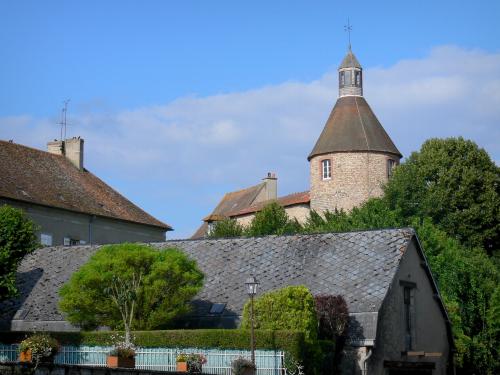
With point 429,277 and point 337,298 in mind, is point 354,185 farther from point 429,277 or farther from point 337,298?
point 337,298

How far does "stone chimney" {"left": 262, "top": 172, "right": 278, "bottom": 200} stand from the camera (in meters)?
89.8

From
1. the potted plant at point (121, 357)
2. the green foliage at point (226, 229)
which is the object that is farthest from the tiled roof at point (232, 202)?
the potted plant at point (121, 357)

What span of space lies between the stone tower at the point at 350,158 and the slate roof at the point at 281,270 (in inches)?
1479

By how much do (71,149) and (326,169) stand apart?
68.0 ft

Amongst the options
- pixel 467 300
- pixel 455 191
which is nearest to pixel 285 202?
pixel 455 191

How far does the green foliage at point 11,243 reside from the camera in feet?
102

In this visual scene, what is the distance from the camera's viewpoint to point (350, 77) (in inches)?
3086

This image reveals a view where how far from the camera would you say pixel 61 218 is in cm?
5584

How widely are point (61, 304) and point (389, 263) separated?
1013cm

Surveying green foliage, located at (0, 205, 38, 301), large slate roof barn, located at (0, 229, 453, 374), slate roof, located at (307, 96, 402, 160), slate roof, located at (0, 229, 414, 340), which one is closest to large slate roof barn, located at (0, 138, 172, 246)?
slate roof, located at (307, 96, 402, 160)

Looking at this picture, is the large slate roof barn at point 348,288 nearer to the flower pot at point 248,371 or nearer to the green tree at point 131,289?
the green tree at point 131,289

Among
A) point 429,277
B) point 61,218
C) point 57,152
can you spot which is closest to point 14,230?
point 429,277

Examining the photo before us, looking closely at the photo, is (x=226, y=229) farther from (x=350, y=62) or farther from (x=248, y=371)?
(x=248, y=371)

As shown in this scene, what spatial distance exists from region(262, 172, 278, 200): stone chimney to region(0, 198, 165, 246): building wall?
2745 cm
